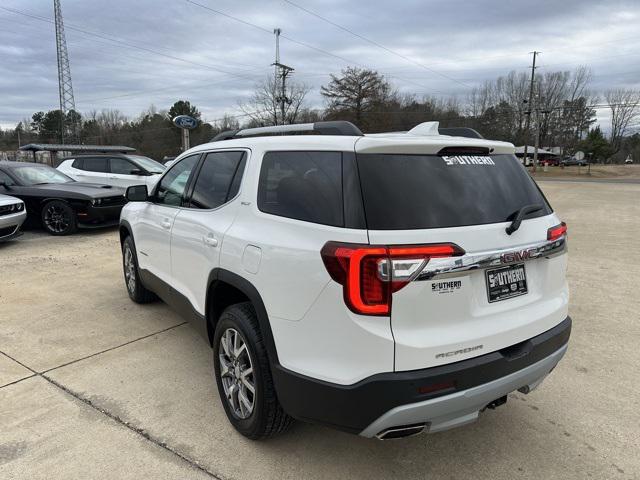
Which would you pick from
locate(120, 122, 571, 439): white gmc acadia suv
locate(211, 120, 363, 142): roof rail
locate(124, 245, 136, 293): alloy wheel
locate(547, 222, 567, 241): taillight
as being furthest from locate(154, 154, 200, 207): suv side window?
locate(547, 222, 567, 241): taillight

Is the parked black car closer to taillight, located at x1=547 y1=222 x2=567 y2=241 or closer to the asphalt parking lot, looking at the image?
the asphalt parking lot

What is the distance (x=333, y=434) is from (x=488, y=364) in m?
1.16

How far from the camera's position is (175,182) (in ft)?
13.3

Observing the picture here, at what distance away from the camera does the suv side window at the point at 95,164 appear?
42.6ft

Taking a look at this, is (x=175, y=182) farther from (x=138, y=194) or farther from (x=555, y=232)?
(x=555, y=232)

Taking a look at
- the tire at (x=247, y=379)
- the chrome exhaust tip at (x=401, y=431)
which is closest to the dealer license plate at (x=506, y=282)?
the chrome exhaust tip at (x=401, y=431)

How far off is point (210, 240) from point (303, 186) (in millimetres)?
896

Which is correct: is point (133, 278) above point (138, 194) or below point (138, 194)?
below

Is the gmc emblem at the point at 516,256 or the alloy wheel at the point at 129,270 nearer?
the gmc emblem at the point at 516,256

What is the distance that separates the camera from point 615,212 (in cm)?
1428

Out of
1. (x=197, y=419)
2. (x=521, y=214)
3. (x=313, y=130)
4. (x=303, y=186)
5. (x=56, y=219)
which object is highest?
(x=313, y=130)

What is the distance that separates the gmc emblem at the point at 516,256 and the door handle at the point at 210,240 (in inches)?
66.7

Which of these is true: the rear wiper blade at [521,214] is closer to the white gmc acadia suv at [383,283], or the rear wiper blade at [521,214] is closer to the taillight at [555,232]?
the white gmc acadia suv at [383,283]

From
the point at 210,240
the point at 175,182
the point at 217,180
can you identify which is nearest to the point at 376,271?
the point at 210,240
